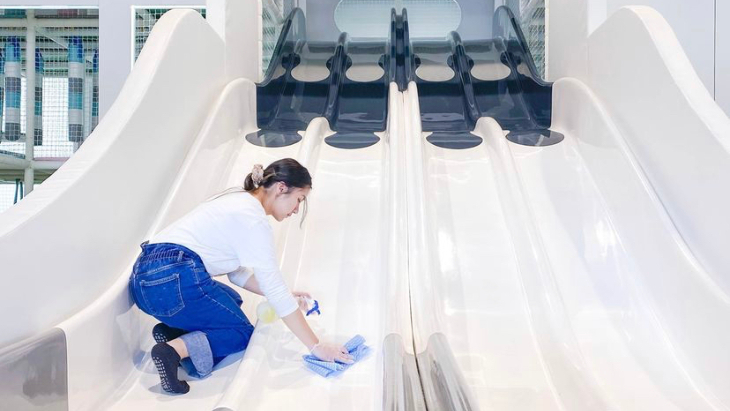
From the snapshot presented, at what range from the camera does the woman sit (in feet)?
5.82

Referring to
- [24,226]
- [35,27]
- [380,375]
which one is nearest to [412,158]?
[380,375]

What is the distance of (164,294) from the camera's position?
1782mm

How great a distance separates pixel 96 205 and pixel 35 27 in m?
4.25

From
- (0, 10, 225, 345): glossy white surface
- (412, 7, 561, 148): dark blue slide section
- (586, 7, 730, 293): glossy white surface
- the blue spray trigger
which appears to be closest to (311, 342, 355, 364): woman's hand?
the blue spray trigger

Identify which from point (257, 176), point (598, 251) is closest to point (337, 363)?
point (257, 176)

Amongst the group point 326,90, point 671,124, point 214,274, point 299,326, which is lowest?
point 299,326

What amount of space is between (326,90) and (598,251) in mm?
2106

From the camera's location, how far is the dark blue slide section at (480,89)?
3428 mm

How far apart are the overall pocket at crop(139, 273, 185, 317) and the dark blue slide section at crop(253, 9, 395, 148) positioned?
143 cm

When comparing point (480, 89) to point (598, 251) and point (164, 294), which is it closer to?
point (598, 251)

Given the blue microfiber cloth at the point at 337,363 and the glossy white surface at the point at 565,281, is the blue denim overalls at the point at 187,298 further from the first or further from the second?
the glossy white surface at the point at 565,281

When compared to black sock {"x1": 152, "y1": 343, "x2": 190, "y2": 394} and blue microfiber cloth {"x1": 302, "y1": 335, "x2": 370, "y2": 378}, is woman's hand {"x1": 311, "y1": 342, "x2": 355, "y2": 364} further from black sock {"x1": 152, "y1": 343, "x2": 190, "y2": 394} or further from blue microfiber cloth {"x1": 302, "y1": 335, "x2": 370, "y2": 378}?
black sock {"x1": 152, "y1": 343, "x2": 190, "y2": 394}

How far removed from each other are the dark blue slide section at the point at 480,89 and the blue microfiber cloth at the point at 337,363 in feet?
4.98

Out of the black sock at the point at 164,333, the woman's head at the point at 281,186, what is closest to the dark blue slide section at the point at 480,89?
the woman's head at the point at 281,186
